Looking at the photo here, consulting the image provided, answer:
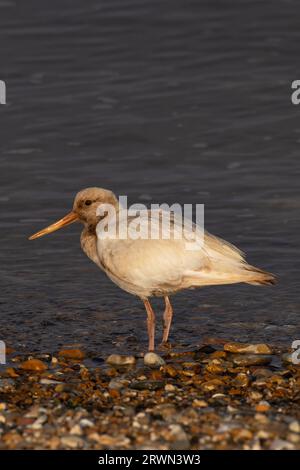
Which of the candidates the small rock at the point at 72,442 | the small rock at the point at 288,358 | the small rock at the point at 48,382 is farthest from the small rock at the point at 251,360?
the small rock at the point at 72,442

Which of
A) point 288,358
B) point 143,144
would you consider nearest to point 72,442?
point 288,358

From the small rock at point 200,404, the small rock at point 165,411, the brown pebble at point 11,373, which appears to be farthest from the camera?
the brown pebble at point 11,373

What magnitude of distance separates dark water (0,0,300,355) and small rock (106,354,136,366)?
0.44m

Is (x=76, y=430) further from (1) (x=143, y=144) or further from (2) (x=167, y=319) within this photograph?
(1) (x=143, y=144)

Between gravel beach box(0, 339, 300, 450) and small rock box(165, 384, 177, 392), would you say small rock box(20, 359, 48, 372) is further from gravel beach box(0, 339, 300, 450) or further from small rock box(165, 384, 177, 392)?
small rock box(165, 384, 177, 392)

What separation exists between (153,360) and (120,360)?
0.28 m

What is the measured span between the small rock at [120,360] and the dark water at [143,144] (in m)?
0.44

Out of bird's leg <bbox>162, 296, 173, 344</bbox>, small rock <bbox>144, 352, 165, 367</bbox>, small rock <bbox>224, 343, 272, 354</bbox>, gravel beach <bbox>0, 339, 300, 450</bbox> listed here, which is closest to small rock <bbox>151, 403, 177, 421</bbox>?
gravel beach <bbox>0, 339, 300, 450</bbox>

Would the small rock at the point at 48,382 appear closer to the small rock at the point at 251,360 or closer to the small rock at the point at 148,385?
the small rock at the point at 148,385

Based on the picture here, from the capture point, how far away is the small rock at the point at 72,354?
839 cm

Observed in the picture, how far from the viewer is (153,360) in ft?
26.7

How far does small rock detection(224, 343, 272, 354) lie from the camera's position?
8344 millimetres

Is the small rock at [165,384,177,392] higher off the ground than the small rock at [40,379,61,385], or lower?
lower
